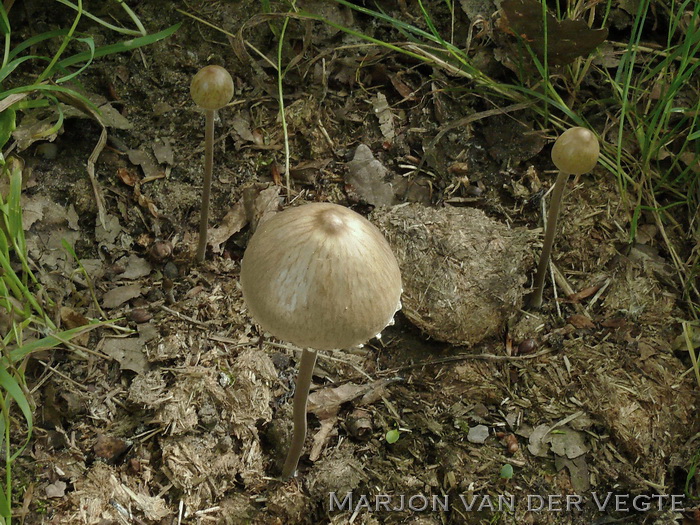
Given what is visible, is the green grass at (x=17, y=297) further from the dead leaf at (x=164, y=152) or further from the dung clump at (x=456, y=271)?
the dung clump at (x=456, y=271)

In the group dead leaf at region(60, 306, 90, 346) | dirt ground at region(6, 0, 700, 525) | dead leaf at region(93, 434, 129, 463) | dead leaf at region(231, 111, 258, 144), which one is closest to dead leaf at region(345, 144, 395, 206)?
dirt ground at region(6, 0, 700, 525)

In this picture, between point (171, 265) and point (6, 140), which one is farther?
point (171, 265)

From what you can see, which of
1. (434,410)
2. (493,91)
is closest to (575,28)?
(493,91)

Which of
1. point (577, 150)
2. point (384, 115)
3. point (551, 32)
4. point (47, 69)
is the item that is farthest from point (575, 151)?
point (47, 69)

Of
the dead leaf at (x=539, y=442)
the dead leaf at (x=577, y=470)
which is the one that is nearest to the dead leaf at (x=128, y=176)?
the dead leaf at (x=539, y=442)

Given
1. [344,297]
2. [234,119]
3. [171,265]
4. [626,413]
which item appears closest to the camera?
[344,297]

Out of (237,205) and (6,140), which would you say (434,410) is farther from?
(6,140)

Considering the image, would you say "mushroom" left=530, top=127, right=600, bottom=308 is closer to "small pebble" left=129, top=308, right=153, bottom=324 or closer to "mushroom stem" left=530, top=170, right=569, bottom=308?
"mushroom stem" left=530, top=170, right=569, bottom=308
